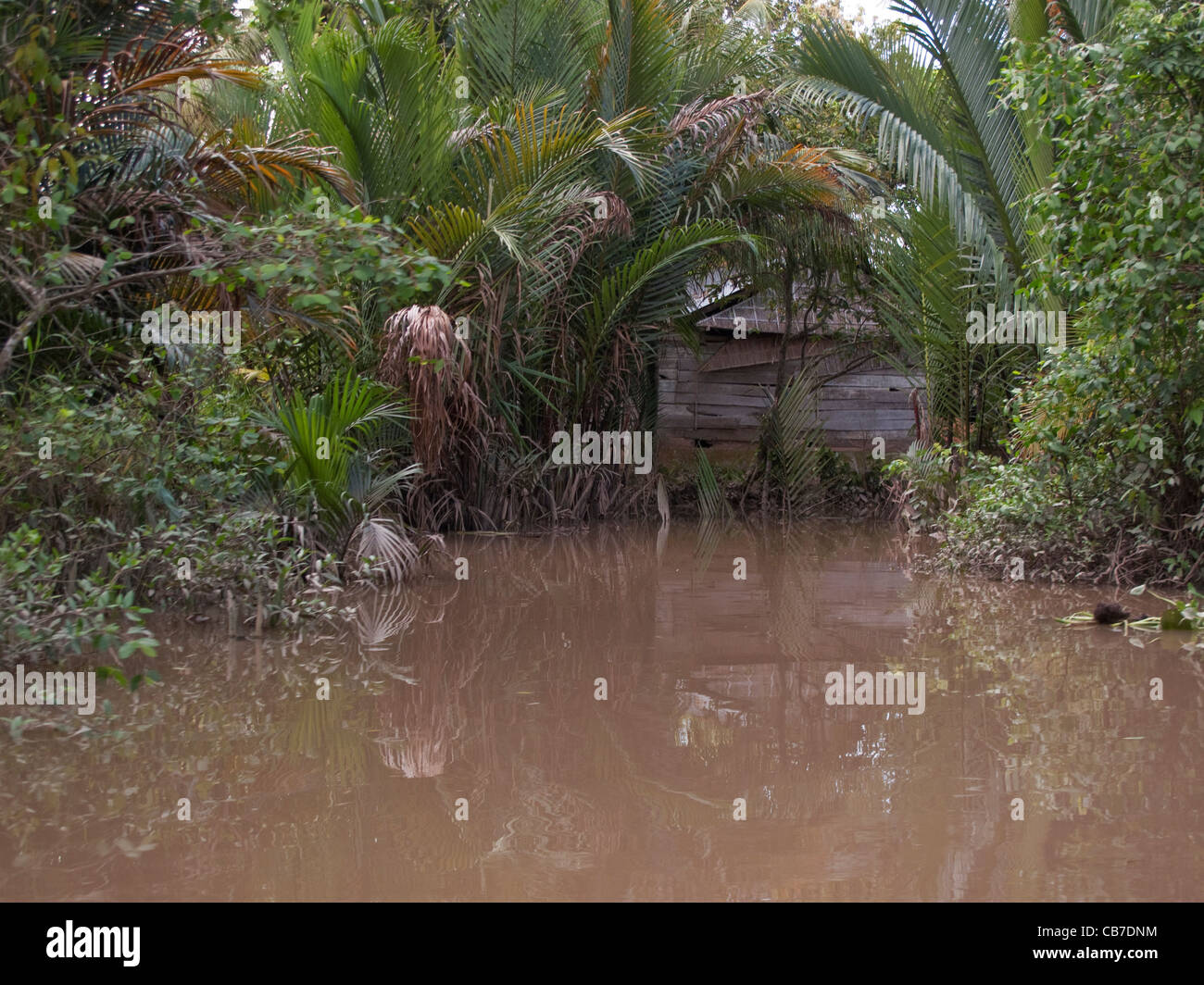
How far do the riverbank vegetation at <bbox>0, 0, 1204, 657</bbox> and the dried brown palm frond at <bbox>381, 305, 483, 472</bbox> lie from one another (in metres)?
0.03

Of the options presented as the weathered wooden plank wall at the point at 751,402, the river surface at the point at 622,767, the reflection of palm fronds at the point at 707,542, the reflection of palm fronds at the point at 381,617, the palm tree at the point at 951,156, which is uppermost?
the palm tree at the point at 951,156

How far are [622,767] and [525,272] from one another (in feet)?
20.4

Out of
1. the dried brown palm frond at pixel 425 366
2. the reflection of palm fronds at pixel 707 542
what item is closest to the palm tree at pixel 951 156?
the reflection of palm fronds at pixel 707 542

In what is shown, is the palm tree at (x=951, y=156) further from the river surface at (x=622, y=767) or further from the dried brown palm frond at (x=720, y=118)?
the river surface at (x=622, y=767)

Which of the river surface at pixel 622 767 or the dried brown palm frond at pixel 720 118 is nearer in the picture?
the river surface at pixel 622 767

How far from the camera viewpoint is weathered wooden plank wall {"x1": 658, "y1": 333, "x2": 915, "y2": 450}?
1318 centimetres

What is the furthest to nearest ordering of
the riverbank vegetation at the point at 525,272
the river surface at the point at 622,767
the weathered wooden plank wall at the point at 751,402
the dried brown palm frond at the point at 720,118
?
the weathered wooden plank wall at the point at 751,402 → the dried brown palm frond at the point at 720,118 → the riverbank vegetation at the point at 525,272 → the river surface at the point at 622,767

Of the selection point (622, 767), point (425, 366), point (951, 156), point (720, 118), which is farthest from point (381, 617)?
point (720, 118)

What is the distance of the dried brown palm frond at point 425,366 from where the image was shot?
7449mm

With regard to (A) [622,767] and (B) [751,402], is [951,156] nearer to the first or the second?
(B) [751,402]

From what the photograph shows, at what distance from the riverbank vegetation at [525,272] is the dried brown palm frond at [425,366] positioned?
0.10ft

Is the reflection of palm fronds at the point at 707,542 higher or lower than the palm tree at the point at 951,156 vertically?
lower

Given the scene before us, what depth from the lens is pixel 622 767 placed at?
342 centimetres

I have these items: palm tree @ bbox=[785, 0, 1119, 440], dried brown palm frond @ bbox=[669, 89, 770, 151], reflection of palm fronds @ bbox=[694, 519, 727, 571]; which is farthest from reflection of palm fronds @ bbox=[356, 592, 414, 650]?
dried brown palm frond @ bbox=[669, 89, 770, 151]
